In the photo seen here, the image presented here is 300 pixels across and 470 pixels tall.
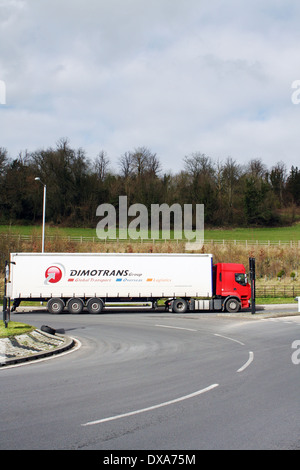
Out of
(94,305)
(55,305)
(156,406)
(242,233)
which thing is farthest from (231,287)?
(242,233)

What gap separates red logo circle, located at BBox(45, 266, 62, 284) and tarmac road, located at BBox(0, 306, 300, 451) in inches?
559

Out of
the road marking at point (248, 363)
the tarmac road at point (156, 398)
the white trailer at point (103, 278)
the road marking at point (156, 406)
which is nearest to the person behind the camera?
the tarmac road at point (156, 398)

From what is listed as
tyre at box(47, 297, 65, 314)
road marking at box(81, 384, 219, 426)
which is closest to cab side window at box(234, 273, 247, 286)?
tyre at box(47, 297, 65, 314)

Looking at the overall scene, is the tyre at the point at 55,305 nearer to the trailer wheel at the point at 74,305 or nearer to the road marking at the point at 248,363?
the trailer wheel at the point at 74,305

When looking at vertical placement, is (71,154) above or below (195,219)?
above

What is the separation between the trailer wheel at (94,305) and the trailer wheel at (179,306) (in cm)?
517

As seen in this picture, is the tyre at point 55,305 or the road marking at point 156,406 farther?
the tyre at point 55,305

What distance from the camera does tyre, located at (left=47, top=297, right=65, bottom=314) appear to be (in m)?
30.1

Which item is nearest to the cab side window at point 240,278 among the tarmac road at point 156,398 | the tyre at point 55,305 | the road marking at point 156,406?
the tyre at point 55,305

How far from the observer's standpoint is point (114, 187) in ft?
258

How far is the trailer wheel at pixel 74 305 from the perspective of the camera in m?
30.3
